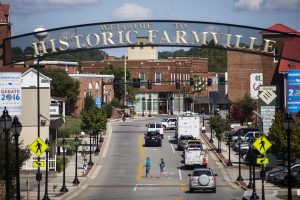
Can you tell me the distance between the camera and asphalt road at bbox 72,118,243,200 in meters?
56.7

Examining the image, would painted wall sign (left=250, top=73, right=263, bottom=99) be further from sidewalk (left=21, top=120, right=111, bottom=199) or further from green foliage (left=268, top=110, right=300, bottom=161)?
green foliage (left=268, top=110, right=300, bottom=161)

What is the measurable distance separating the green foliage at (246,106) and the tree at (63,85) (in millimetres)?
26405

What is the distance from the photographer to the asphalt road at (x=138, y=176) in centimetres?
5672

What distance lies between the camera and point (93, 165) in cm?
7938

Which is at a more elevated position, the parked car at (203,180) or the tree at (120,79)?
the tree at (120,79)

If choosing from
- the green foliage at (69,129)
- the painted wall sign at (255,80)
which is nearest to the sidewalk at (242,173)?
the painted wall sign at (255,80)

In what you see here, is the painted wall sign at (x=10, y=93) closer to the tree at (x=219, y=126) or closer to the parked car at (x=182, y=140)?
the tree at (x=219, y=126)

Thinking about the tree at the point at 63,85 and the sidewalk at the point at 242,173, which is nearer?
the sidewalk at the point at 242,173

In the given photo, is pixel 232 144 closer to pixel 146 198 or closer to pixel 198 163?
pixel 198 163

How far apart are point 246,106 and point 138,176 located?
44.4m

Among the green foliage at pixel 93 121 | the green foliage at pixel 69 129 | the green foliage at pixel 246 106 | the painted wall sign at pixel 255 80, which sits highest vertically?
the painted wall sign at pixel 255 80

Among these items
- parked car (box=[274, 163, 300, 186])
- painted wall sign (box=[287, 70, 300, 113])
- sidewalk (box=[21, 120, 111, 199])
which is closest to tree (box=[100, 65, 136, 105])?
sidewalk (box=[21, 120, 111, 199])

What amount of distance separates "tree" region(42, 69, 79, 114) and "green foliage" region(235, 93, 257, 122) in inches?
1040

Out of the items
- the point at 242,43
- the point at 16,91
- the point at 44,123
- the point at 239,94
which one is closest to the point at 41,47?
the point at 16,91
